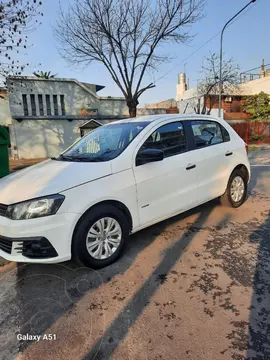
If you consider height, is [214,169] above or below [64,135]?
below

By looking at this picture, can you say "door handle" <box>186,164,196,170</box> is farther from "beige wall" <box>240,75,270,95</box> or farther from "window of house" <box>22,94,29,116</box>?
"beige wall" <box>240,75,270,95</box>

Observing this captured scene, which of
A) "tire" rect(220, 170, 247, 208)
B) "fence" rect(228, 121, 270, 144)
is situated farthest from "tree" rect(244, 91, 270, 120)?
"tire" rect(220, 170, 247, 208)

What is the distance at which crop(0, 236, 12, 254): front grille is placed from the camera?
260 centimetres

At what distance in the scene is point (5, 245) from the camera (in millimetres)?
2652

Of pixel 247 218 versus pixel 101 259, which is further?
pixel 247 218

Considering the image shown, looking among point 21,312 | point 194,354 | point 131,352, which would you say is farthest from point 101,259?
point 194,354

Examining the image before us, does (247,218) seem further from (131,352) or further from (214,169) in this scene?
(131,352)

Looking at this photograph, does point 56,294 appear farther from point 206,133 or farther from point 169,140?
point 206,133

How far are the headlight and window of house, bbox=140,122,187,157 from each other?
1.31 meters

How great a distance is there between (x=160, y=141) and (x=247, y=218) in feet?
6.85

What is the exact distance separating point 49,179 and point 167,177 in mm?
1497

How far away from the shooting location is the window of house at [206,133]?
13.0ft

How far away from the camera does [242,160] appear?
4672mm

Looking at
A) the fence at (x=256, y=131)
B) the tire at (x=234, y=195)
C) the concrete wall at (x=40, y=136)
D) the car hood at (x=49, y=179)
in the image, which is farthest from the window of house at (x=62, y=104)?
the car hood at (x=49, y=179)
